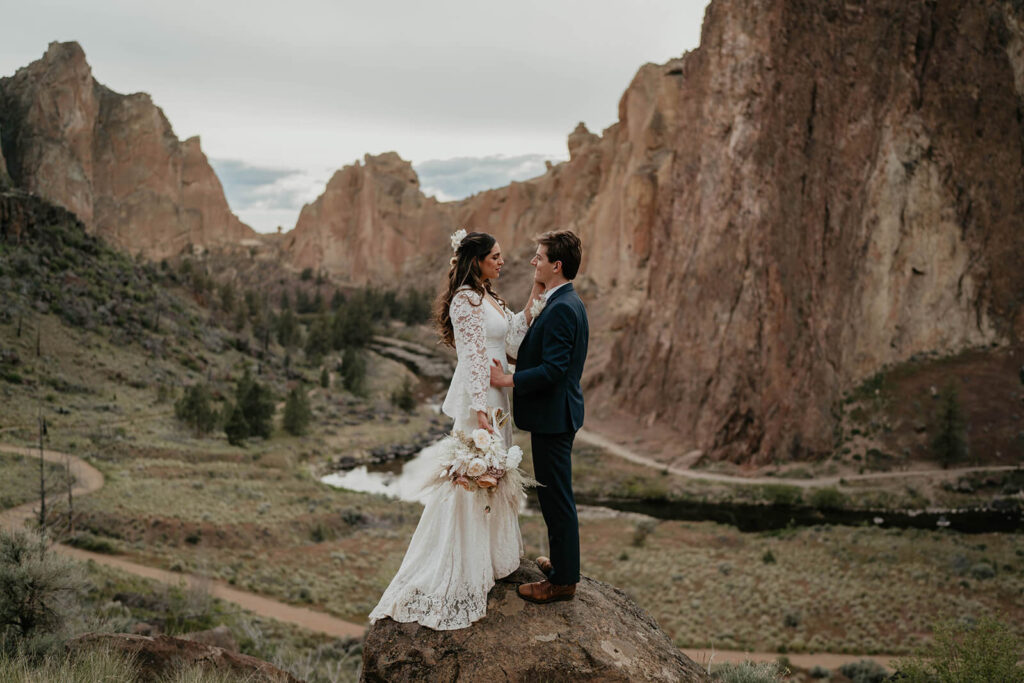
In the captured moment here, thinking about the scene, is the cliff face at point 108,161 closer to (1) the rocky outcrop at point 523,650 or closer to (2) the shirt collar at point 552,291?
(2) the shirt collar at point 552,291

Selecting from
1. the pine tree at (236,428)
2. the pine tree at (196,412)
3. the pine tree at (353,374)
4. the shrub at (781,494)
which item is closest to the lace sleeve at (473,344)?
the shrub at (781,494)

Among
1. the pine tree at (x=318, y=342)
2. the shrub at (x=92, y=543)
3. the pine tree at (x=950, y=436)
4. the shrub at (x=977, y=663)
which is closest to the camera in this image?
the shrub at (x=977, y=663)

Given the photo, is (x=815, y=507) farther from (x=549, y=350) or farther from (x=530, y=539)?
(x=549, y=350)

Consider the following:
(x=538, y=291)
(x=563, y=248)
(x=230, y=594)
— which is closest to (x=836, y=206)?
(x=230, y=594)

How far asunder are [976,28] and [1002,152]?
7993mm

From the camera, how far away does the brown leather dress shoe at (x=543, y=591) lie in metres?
4.85

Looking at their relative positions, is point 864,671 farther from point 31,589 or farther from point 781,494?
point 781,494

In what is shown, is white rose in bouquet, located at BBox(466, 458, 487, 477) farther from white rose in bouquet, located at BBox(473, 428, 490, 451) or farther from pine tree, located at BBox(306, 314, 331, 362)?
pine tree, located at BBox(306, 314, 331, 362)

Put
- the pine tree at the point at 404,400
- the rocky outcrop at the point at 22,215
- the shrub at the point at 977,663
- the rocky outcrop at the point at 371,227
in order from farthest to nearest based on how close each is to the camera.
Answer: the rocky outcrop at the point at 371,227
the pine tree at the point at 404,400
the rocky outcrop at the point at 22,215
the shrub at the point at 977,663

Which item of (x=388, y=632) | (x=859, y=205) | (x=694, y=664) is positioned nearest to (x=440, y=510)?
(x=388, y=632)

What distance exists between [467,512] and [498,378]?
941 millimetres

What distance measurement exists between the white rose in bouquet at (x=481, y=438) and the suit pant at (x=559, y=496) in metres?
0.33

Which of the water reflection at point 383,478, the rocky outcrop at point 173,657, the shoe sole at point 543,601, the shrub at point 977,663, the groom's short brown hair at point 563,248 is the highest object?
the groom's short brown hair at point 563,248

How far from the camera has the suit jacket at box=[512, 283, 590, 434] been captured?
4641 mm
